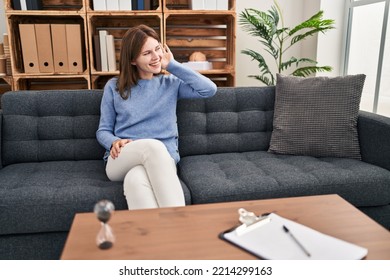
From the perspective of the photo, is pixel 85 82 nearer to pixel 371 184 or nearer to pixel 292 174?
pixel 292 174

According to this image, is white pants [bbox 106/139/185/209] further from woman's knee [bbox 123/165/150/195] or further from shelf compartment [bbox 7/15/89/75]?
shelf compartment [bbox 7/15/89/75]

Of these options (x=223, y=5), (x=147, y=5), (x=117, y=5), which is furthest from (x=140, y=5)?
(x=223, y=5)

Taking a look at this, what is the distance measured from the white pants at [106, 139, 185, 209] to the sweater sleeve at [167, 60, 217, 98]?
45cm

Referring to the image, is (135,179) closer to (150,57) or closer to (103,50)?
(150,57)

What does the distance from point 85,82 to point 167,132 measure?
166cm

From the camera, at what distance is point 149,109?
180 centimetres

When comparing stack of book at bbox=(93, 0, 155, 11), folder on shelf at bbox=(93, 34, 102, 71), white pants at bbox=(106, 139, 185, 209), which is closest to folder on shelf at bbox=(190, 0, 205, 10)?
stack of book at bbox=(93, 0, 155, 11)

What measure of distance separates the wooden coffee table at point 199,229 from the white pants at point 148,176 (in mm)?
267

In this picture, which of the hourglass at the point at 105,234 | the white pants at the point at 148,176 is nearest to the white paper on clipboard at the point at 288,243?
the hourglass at the point at 105,234

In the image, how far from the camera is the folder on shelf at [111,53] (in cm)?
285

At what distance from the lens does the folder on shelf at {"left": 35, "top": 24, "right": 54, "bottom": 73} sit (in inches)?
108

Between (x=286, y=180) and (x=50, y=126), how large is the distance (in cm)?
124

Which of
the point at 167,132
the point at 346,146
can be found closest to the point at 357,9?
the point at 346,146

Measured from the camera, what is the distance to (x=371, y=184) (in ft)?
5.41
